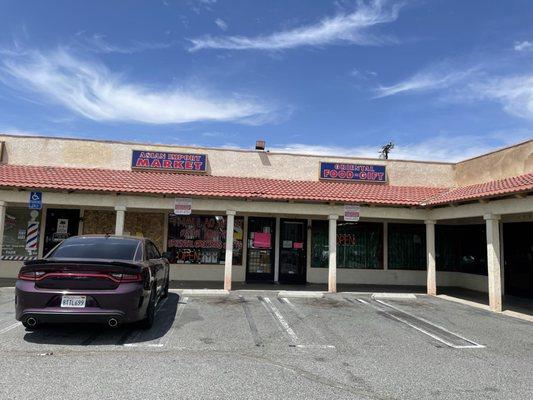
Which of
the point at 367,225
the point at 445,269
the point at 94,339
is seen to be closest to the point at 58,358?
the point at 94,339

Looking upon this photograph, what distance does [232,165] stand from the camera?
16.0m

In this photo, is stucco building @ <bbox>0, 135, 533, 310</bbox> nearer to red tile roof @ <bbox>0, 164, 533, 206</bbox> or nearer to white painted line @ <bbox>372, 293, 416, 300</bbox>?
red tile roof @ <bbox>0, 164, 533, 206</bbox>

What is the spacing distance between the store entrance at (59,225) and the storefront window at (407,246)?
11.4 metres

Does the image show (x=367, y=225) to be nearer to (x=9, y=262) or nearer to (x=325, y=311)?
(x=325, y=311)

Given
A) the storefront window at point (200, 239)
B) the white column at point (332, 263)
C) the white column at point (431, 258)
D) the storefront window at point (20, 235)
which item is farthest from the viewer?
the storefront window at point (200, 239)

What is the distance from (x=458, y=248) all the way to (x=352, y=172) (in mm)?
4972

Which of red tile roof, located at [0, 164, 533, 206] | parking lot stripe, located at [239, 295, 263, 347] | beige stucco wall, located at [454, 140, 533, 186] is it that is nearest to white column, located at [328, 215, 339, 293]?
red tile roof, located at [0, 164, 533, 206]

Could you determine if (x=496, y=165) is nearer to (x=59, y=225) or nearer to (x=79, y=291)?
(x=79, y=291)

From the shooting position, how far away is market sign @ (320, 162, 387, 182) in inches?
640

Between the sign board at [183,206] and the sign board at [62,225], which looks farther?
the sign board at [62,225]

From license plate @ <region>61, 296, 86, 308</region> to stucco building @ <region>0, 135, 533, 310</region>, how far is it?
6.64m

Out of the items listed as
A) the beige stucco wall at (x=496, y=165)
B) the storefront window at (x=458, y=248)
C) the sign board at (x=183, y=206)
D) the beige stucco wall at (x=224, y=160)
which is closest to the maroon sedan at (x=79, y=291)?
the sign board at (x=183, y=206)

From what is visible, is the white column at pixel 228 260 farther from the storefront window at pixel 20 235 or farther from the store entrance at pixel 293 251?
the storefront window at pixel 20 235

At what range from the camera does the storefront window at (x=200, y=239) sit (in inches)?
597
